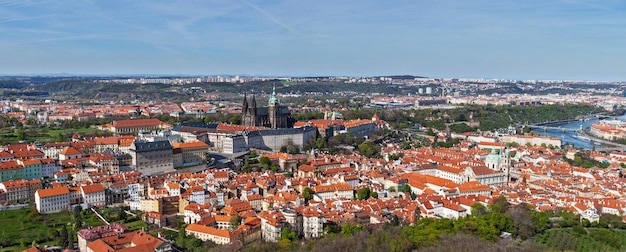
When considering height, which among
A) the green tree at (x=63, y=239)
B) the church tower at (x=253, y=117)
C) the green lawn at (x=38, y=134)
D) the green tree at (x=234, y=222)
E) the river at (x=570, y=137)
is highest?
the church tower at (x=253, y=117)

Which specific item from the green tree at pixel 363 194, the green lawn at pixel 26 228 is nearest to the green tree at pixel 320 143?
the green tree at pixel 363 194

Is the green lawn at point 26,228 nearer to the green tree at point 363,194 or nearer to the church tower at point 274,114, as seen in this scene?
the green tree at point 363,194

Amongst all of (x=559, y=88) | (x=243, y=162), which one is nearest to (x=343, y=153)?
(x=243, y=162)

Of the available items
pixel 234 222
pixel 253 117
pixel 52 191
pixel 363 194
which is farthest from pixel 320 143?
pixel 234 222

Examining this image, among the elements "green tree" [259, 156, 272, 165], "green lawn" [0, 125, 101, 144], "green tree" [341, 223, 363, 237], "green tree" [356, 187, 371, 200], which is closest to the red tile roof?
"green tree" [259, 156, 272, 165]

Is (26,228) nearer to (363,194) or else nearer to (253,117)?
(363,194)

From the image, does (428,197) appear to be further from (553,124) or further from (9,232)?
(553,124)
